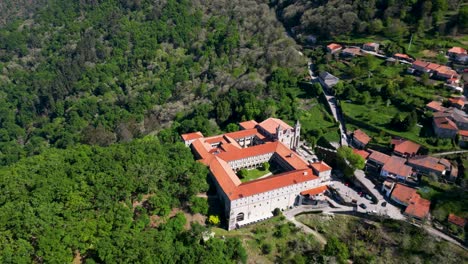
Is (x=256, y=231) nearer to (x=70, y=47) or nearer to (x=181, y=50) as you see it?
(x=181, y=50)

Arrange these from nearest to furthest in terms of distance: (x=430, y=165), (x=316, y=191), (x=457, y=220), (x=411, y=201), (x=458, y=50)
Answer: (x=457, y=220), (x=411, y=201), (x=430, y=165), (x=316, y=191), (x=458, y=50)

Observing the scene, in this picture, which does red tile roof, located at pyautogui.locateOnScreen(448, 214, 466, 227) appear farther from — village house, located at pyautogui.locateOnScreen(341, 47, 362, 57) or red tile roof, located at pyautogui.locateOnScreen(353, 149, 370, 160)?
village house, located at pyautogui.locateOnScreen(341, 47, 362, 57)

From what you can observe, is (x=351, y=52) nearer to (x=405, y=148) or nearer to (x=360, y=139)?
(x=360, y=139)

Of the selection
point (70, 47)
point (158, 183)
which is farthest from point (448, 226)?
point (70, 47)

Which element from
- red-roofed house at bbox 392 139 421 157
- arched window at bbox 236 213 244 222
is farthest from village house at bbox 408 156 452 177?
arched window at bbox 236 213 244 222

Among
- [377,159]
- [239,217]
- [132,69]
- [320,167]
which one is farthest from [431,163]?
[132,69]
